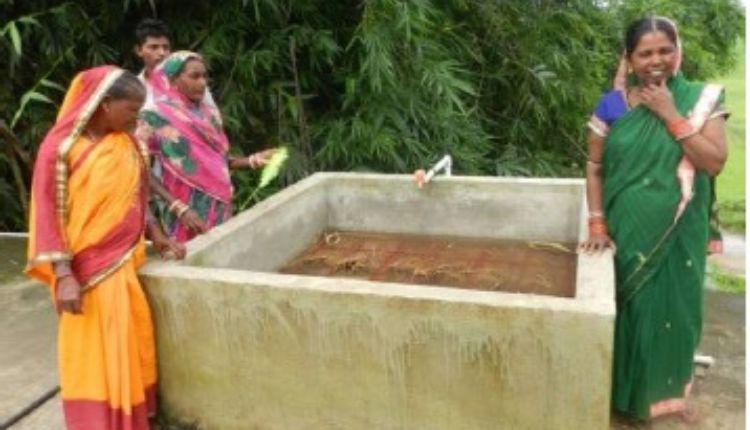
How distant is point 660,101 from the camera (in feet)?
7.76

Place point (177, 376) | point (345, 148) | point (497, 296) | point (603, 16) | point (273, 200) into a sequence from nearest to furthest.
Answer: point (497, 296) < point (177, 376) < point (273, 200) < point (345, 148) < point (603, 16)

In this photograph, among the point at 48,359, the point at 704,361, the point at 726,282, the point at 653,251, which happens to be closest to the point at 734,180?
the point at 726,282

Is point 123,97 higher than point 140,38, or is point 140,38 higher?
point 140,38

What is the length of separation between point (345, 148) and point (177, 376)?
279cm

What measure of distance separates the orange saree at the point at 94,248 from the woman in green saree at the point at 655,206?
1.57 meters

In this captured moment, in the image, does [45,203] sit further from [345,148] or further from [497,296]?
[345,148]

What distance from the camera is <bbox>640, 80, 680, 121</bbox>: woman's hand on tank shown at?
2357mm

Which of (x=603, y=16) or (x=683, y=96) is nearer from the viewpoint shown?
(x=683, y=96)

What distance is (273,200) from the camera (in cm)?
348

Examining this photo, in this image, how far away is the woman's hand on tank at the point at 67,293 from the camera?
225cm

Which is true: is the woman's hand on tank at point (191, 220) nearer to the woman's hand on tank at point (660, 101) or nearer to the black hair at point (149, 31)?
the black hair at point (149, 31)

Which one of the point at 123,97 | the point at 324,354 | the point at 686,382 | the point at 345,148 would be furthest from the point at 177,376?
the point at 345,148

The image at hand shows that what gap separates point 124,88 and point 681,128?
69.2 inches

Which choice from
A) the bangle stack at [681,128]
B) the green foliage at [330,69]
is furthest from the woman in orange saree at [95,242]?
the green foliage at [330,69]
